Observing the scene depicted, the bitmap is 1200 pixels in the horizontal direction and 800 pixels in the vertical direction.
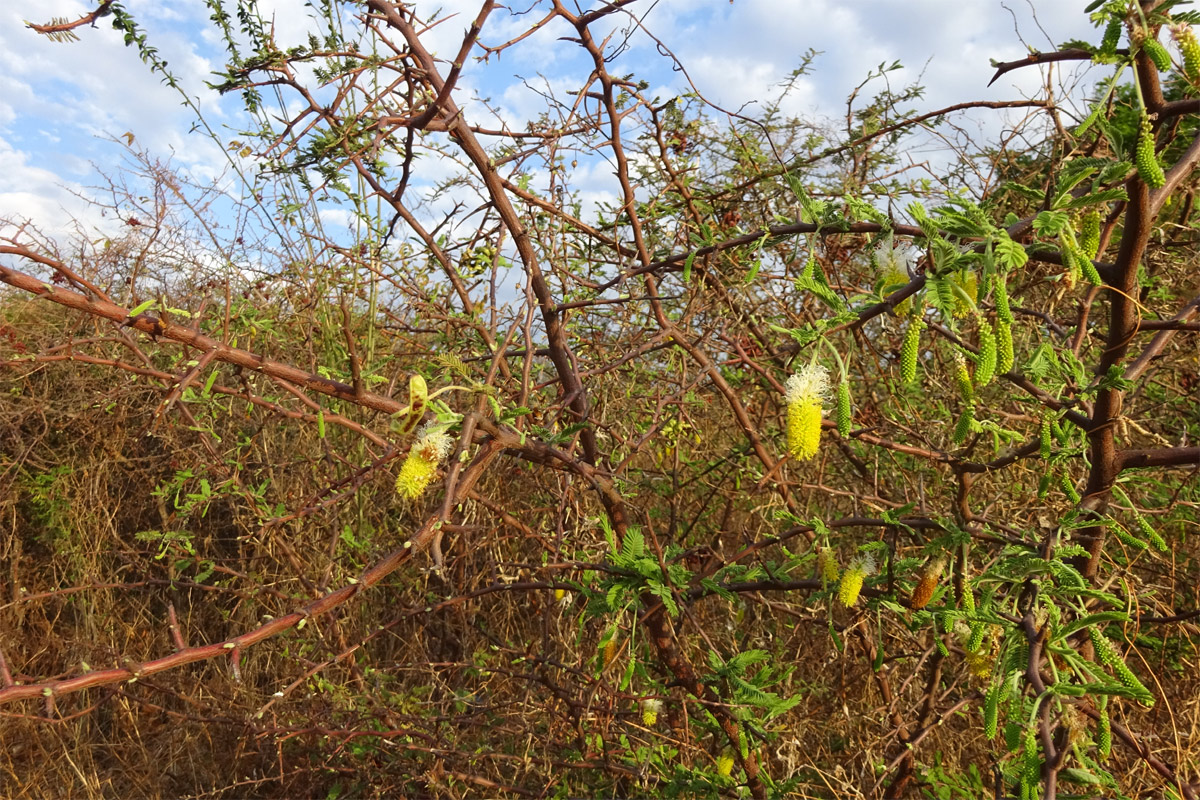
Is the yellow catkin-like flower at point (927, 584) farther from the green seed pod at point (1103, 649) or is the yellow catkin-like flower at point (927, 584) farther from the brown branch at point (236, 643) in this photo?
the brown branch at point (236, 643)

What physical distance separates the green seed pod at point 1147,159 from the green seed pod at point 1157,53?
7 centimetres

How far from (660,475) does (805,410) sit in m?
1.62

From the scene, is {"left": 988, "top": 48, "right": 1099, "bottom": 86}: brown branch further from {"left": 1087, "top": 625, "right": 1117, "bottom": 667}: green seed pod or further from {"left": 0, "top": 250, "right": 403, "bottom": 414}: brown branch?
{"left": 0, "top": 250, "right": 403, "bottom": 414}: brown branch

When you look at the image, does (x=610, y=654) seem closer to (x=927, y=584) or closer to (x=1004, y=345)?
(x=927, y=584)

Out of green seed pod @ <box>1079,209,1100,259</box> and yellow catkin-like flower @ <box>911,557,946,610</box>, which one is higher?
green seed pod @ <box>1079,209,1100,259</box>

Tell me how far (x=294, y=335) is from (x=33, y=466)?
1.82 meters

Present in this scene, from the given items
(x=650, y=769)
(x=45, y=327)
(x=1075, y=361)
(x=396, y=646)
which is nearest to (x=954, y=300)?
(x=1075, y=361)

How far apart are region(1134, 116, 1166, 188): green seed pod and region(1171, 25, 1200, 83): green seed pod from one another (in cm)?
17

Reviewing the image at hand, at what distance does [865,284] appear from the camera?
9.13ft

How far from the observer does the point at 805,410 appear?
1.09 meters

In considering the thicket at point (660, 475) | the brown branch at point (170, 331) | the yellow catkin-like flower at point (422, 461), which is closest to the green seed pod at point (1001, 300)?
the thicket at point (660, 475)

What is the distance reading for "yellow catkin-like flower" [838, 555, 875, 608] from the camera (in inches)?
55.4

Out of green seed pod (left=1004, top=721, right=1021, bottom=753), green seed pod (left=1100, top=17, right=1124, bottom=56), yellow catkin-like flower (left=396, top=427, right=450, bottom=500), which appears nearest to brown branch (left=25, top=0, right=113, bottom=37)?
yellow catkin-like flower (left=396, top=427, right=450, bottom=500)

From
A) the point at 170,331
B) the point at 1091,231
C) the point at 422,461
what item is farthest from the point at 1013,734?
the point at 170,331
